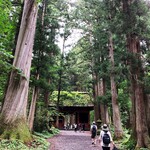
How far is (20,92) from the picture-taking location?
945cm

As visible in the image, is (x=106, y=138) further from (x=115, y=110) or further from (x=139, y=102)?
(x=115, y=110)

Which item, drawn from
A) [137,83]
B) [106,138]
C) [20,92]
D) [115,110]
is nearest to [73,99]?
[115,110]

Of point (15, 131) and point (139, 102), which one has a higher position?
point (139, 102)

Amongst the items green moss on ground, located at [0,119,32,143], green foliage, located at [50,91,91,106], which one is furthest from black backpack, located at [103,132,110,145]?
green foliage, located at [50,91,91,106]

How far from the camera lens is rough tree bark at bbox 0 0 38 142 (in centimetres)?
869

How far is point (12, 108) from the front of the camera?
29.8 ft

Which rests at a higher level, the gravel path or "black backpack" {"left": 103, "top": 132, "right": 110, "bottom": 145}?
"black backpack" {"left": 103, "top": 132, "right": 110, "bottom": 145}

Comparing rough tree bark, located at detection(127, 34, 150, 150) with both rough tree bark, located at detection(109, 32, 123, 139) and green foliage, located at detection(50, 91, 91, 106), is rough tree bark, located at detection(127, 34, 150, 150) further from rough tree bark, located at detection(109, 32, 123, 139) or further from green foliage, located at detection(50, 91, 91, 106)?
green foliage, located at detection(50, 91, 91, 106)

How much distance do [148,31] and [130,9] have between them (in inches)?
52.9

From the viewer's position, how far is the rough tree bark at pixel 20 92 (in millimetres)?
8689

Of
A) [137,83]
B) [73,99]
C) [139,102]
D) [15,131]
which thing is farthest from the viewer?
[73,99]

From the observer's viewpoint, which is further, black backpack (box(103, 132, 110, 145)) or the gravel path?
the gravel path

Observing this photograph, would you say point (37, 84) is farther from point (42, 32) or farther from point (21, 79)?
point (21, 79)

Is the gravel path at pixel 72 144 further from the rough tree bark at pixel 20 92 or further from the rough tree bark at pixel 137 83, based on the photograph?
the rough tree bark at pixel 137 83
